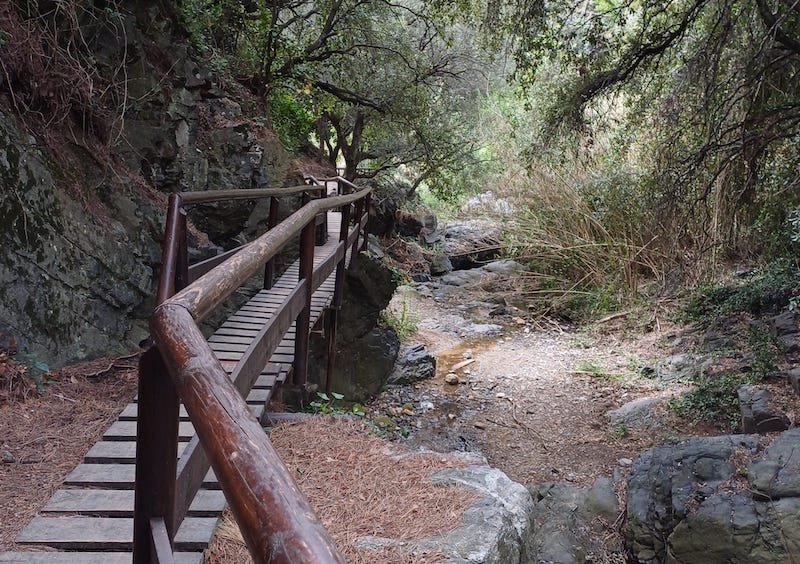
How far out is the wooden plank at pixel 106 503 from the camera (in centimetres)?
235

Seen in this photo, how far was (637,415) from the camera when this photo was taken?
737 cm

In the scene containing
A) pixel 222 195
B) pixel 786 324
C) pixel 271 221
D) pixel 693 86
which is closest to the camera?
pixel 222 195

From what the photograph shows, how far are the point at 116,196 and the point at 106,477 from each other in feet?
11.4

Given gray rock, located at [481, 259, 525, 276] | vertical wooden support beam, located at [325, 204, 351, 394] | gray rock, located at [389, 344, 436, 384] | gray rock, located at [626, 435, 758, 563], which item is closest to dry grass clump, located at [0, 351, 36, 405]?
vertical wooden support beam, located at [325, 204, 351, 394]

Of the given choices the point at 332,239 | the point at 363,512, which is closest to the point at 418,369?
the point at 332,239

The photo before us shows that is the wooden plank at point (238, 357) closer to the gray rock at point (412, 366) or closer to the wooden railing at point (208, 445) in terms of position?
the wooden railing at point (208, 445)

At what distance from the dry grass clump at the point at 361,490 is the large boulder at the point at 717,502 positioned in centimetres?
228

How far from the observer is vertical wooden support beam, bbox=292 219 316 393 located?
387 centimetres

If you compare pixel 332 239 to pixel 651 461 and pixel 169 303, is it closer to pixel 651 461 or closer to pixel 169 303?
pixel 651 461

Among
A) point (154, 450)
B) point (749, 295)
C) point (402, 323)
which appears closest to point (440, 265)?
point (402, 323)

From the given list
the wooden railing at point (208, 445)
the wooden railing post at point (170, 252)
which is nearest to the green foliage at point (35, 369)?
the wooden railing post at point (170, 252)

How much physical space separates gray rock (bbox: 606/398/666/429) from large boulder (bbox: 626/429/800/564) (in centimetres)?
192

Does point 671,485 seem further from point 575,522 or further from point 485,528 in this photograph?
point 485,528

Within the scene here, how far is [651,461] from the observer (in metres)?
5.24
